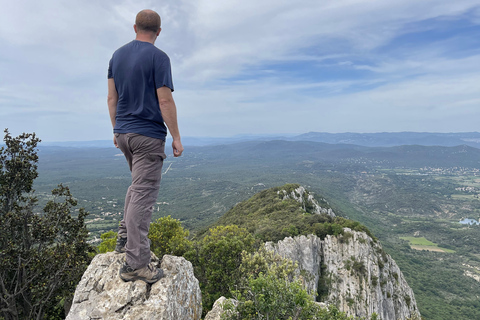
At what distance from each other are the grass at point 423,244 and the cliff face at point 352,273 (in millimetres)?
91485

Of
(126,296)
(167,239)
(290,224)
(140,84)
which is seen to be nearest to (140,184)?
(140,84)

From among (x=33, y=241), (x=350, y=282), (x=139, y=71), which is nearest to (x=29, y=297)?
(x=33, y=241)

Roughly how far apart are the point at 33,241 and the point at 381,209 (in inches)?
7346

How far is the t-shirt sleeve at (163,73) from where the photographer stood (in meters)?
4.62

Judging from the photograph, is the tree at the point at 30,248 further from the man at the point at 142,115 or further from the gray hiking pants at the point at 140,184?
the man at the point at 142,115

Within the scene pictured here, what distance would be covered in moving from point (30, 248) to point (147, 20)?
10.9 m

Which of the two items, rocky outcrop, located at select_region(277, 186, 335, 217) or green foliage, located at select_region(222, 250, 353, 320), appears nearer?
green foliage, located at select_region(222, 250, 353, 320)

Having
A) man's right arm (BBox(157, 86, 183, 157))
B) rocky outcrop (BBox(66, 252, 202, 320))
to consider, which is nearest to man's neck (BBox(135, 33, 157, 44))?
man's right arm (BBox(157, 86, 183, 157))

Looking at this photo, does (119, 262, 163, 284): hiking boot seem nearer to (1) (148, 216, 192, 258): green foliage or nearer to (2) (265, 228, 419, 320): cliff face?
(1) (148, 216, 192, 258): green foliage

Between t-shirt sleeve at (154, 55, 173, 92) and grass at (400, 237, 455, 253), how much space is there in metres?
133

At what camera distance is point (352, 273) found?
31844 mm

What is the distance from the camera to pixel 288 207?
46.8 metres

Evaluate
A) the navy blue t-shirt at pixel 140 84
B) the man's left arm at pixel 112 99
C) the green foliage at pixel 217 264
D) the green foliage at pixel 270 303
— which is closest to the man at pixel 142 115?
the navy blue t-shirt at pixel 140 84

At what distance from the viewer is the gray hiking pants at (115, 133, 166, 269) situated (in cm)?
493
